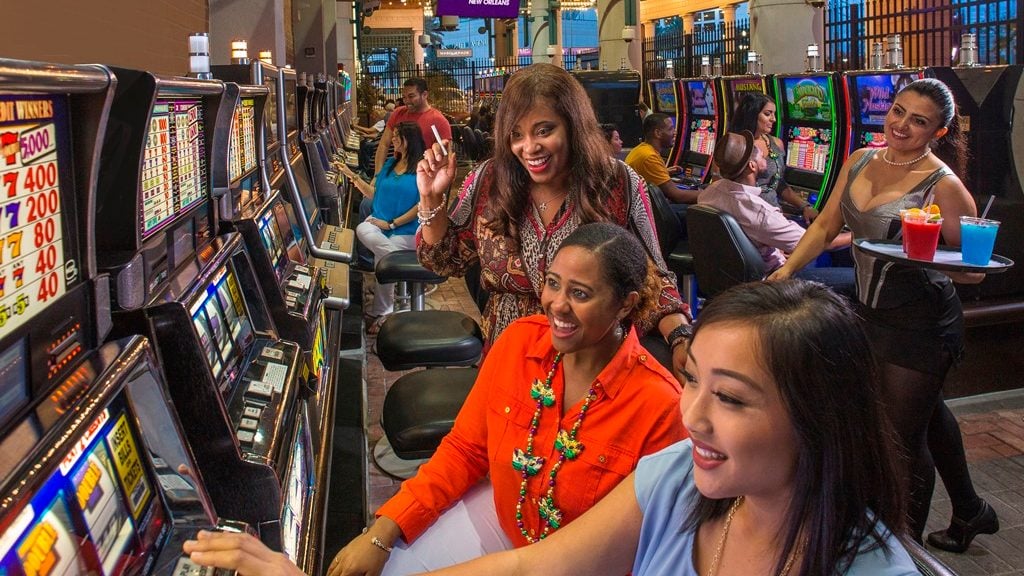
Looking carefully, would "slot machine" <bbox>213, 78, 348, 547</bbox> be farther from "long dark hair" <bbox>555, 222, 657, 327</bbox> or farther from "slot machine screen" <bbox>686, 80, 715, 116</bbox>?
"slot machine screen" <bbox>686, 80, 715, 116</bbox>

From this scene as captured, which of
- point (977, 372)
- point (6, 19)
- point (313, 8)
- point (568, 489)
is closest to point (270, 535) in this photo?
point (568, 489)

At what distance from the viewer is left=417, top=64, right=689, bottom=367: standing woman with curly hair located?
2354 millimetres

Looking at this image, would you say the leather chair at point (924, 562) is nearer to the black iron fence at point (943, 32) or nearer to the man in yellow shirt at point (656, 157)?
the black iron fence at point (943, 32)

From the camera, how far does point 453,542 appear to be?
6.60 feet

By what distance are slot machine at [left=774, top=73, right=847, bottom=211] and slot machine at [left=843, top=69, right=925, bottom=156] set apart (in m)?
0.08

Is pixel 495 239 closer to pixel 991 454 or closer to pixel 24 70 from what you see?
pixel 24 70

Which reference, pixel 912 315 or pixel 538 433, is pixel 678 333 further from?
pixel 912 315

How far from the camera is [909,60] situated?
743cm

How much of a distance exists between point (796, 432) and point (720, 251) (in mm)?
3242

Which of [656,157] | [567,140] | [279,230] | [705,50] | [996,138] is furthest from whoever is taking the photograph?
[705,50]

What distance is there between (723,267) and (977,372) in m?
1.39

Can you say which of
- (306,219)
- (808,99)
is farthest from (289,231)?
(808,99)

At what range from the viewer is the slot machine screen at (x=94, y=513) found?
38.5 inches

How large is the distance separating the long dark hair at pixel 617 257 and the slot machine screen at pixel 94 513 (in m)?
0.97
